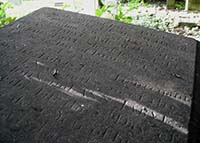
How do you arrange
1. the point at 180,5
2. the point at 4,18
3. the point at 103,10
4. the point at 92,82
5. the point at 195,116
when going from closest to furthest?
1. the point at 195,116
2. the point at 92,82
3. the point at 4,18
4. the point at 103,10
5. the point at 180,5

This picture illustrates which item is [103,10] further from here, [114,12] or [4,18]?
[4,18]

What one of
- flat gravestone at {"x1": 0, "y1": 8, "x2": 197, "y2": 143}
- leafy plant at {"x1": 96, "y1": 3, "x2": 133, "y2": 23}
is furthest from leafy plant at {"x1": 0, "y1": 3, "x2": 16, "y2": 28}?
leafy plant at {"x1": 96, "y1": 3, "x2": 133, "y2": 23}

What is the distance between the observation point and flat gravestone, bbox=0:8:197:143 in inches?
55.7

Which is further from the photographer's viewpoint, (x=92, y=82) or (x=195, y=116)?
(x=92, y=82)

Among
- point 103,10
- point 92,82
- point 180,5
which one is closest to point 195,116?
point 92,82

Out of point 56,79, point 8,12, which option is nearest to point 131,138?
point 56,79

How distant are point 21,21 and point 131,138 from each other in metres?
1.69

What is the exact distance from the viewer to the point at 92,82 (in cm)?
180

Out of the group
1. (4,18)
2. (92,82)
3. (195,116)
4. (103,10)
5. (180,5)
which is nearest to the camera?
(195,116)

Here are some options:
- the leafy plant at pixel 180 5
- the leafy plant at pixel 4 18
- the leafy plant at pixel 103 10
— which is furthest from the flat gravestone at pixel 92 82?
the leafy plant at pixel 180 5

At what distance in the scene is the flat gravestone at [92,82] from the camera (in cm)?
142

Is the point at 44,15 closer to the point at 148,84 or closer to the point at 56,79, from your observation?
the point at 56,79

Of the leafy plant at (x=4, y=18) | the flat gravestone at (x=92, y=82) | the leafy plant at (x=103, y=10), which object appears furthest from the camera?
the leafy plant at (x=103, y=10)

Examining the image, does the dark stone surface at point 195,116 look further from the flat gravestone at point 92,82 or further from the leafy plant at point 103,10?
the leafy plant at point 103,10
